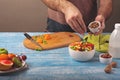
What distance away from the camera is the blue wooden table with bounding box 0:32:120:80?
3.52ft

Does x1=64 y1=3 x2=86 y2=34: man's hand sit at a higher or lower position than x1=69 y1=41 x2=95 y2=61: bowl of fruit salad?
higher

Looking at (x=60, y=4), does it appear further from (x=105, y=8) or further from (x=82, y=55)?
(x=82, y=55)

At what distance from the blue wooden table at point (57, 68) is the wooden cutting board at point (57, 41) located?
3 cm

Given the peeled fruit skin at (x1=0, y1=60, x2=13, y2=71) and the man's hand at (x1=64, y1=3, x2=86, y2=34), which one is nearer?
the peeled fruit skin at (x1=0, y1=60, x2=13, y2=71)

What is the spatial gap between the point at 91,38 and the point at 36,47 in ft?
1.01

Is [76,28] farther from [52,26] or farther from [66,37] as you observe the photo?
[52,26]

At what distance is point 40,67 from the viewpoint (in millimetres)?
1171

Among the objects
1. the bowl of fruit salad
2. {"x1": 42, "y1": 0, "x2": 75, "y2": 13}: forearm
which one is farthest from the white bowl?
{"x1": 42, "y1": 0, "x2": 75, "y2": 13}: forearm

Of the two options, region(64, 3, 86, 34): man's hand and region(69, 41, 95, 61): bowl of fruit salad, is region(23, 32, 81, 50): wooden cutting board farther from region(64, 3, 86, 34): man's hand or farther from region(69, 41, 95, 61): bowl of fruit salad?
region(69, 41, 95, 61): bowl of fruit salad

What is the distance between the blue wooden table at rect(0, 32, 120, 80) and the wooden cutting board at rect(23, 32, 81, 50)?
26 mm

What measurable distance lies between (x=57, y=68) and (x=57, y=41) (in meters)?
0.35

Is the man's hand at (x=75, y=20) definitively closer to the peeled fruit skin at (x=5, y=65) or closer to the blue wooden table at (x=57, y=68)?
the blue wooden table at (x=57, y=68)

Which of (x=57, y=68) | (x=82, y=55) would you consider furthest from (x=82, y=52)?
(x=57, y=68)

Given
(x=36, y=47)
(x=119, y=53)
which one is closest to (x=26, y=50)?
(x=36, y=47)
